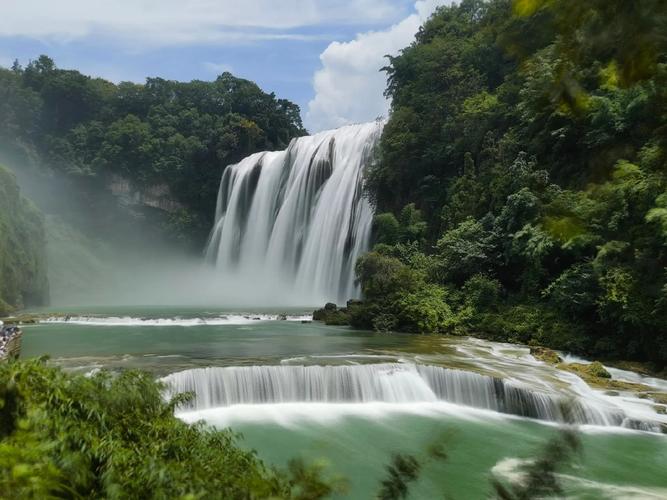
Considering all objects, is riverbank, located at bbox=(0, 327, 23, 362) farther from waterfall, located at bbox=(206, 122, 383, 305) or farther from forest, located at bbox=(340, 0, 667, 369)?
waterfall, located at bbox=(206, 122, 383, 305)

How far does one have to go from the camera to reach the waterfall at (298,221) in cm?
3172

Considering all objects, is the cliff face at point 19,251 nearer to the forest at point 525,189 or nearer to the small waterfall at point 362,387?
the forest at point 525,189

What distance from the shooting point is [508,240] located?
1992 centimetres

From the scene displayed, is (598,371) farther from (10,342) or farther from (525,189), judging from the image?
(10,342)

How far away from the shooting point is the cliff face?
29.6 metres

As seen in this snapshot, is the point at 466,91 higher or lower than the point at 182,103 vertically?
lower

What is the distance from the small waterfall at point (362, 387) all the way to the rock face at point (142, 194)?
42.6 meters

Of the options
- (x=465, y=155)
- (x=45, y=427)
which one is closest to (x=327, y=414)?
(x=45, y=427)

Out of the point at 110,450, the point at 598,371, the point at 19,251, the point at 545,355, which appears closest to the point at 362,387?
the point at 598,371

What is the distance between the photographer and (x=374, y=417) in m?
10.9

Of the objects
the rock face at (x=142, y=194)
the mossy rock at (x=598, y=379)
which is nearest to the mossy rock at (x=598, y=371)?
the mossy rock at (x=598, y=379)

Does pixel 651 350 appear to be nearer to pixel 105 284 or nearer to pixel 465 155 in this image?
pixel 465 155

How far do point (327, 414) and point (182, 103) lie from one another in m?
50.7

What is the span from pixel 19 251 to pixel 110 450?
31.9 metres
